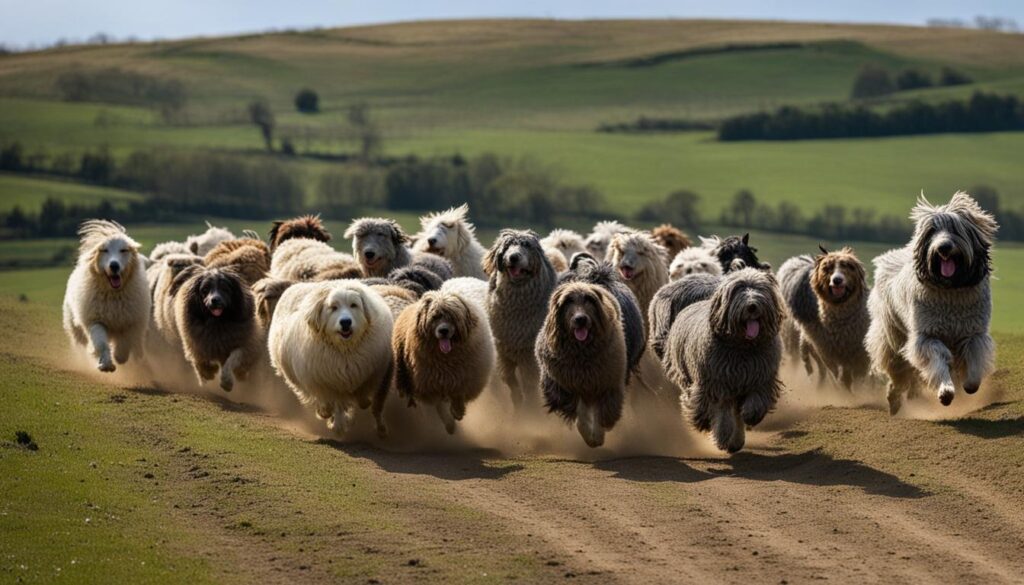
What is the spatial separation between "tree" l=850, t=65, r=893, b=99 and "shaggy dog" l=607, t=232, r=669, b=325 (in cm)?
8047

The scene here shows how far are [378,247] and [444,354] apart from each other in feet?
15.3

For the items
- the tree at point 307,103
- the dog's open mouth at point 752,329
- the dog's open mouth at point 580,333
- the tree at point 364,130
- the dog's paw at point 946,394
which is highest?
the tree at point 307,103

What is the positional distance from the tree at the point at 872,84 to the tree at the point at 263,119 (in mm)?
33972

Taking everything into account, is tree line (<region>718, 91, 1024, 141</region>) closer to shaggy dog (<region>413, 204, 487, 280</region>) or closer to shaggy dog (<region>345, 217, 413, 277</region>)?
shaggy dog (<region>413, 204, 487, 280</region>)

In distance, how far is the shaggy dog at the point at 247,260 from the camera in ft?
69.8

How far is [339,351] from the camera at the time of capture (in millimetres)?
16312

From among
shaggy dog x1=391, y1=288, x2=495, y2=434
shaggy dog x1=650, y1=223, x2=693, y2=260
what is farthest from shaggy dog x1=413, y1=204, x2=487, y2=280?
shaggy dog x1=391, y1=288, x2=495, y2=434

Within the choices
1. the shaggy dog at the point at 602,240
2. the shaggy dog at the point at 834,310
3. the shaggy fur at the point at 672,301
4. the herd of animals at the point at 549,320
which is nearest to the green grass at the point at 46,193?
the shaggy dog at the point at 602,240

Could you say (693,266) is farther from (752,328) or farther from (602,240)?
(752,328)

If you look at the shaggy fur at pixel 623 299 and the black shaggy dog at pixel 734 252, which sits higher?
the black shaggy dog at pixel 734 252

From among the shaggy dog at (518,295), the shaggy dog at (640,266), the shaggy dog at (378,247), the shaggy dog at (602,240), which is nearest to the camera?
the shaggy dog at (518,295)

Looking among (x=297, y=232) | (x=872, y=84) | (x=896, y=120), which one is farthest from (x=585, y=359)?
(x=872, y=84)

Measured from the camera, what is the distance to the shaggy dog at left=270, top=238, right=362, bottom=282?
20000 mm

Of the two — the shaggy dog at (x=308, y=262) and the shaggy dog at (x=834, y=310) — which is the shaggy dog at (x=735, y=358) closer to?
the shaggy dog at (x=834, y=310)
